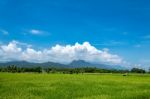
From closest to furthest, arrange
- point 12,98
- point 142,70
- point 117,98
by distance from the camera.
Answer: point 12,98
point 117,98
point 142,70

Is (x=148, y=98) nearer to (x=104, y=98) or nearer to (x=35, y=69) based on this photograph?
(x=104, y=98)

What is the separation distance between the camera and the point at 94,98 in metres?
17.1

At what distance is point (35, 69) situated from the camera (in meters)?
119

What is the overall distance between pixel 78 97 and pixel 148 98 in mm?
4193

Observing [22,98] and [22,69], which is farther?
[22,69]

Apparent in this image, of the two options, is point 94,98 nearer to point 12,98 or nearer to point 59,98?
point 59,98

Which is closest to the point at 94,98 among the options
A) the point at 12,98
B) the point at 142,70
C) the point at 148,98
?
the point at 148,98

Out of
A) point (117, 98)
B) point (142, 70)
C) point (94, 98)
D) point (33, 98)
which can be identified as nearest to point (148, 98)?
point (117, 98)

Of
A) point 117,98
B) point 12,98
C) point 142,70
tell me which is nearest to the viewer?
point 12,98

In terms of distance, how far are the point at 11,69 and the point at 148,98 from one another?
104928mm

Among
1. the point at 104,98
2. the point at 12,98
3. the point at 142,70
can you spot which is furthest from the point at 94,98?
the point at 142,70

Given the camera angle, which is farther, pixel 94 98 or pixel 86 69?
pixel 86 69

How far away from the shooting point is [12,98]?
16562mm

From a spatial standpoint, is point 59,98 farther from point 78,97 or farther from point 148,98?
point 148,98
